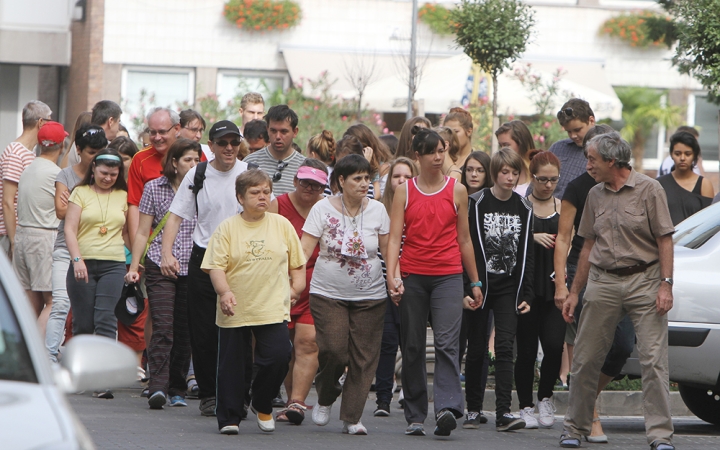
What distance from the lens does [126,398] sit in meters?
9.52

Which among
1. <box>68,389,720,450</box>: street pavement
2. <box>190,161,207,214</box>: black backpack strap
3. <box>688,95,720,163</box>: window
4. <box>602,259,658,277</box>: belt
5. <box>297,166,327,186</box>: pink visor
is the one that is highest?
<box>688,95,720,163</box>: window

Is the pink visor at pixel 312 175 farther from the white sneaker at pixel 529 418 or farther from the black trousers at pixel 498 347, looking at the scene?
the white sneaker at pixel 529 418

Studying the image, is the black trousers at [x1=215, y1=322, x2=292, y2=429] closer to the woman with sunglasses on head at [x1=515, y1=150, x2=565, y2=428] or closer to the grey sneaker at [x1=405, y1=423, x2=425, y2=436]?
the grey sneaker at [x1=405, y1=423, x2=425, y2=436]

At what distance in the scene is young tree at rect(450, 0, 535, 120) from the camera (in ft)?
49.0

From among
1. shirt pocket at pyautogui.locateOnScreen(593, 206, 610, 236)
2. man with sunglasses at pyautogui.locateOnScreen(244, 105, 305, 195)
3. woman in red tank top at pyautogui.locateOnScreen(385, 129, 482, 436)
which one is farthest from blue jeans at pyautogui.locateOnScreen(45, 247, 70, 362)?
shirt pocket at pyautogui.locateOnScreen(593, 206, 610, 236)

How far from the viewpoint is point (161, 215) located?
908 centimetres

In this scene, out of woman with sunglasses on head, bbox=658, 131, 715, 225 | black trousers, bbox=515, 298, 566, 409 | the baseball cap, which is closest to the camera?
black trousers, bbox=515, 298, 566, 409

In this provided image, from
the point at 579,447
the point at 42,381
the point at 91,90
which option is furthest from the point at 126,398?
the point at 91,90

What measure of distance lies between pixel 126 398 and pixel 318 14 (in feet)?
58.0

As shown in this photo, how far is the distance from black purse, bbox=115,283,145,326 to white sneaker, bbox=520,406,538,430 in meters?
3.08

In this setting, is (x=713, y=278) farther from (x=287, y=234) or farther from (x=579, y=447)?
(x=287, y=234)

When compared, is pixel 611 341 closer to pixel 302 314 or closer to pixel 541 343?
pixel 541 343

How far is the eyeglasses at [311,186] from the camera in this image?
343 inches

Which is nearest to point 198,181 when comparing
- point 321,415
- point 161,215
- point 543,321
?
point 161,215
